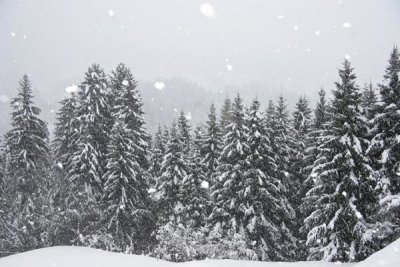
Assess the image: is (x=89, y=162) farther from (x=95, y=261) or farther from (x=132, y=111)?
(x=95, y=261)

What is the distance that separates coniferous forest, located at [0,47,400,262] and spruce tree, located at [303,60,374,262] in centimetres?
6

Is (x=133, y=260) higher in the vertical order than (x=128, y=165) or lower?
lower

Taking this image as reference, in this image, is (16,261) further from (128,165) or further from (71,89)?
(71,89)

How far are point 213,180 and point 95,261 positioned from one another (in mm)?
12816

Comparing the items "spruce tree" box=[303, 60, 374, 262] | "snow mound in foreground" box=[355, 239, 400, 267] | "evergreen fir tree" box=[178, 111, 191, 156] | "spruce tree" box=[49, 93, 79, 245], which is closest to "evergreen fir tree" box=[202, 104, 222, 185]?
"evergreen fir tree" box=[178, 111, 191, 156]

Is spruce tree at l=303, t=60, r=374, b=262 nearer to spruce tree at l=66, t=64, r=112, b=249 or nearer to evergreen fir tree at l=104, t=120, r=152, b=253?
evergreen fir tree at l=104, t=120, r=152, b=253

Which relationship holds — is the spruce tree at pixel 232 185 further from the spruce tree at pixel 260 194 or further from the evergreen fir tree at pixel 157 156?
the evergreen fir tree at pixel 157 156

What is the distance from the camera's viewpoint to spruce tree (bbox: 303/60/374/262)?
1823 cm

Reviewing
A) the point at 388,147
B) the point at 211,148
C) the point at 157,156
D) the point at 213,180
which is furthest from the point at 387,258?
the point at 157,156

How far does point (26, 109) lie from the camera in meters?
29.6

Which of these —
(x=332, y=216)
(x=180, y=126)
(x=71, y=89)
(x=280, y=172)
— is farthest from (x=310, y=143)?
(x=71, y=89)

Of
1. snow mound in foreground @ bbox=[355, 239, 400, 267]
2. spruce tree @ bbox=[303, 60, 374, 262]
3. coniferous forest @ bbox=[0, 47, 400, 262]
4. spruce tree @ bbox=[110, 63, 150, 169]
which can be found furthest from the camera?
spruce tree @ bbox=[110, 63, 150, 169]

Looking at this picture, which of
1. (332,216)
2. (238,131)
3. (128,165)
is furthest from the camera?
(128,165)

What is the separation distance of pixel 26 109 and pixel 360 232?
25706mm
